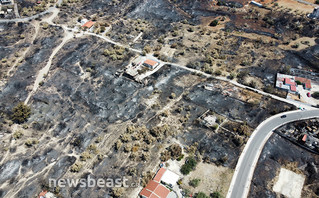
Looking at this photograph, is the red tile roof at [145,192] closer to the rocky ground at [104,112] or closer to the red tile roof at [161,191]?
the red tile roof at [161,191]

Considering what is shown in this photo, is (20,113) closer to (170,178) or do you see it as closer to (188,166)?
(170,178)

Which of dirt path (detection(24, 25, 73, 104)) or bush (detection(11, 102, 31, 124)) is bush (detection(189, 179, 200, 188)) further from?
dirt path (detection(24, 25, 73, 104))

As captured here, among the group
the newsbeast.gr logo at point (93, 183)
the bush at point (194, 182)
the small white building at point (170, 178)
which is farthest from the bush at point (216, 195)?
the newsbeast.gr logo at point (93, 183)

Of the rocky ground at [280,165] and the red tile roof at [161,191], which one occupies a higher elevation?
the rocky ground at [280,165]

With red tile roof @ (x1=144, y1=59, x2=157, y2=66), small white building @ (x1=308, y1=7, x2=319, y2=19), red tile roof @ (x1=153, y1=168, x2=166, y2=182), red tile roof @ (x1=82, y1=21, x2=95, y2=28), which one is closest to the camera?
red tile roof @ (x1=153, y1=168, x2=166, y2=182)

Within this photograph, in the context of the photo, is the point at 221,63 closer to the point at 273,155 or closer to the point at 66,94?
the point at 273,155

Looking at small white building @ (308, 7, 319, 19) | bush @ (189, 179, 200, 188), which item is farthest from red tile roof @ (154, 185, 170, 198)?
small white building @ (308, 7, 319, 19)

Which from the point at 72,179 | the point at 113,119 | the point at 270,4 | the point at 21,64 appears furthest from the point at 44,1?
the point at 270,4
